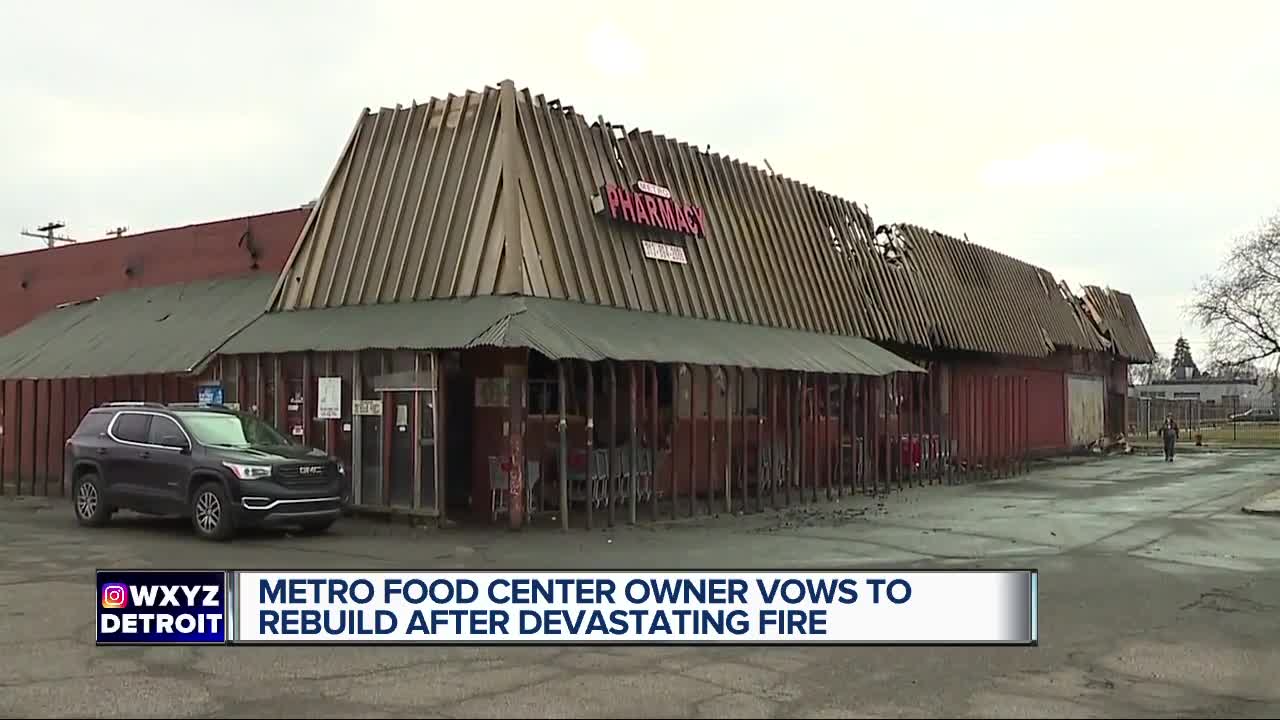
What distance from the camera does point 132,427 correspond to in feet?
56.0

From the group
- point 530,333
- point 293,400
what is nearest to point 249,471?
point 530,333

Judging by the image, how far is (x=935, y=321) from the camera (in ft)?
105

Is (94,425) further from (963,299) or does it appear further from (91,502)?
(963,299)

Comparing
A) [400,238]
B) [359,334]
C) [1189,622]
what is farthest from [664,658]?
[400,238]

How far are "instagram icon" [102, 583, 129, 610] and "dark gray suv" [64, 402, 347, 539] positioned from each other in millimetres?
7401

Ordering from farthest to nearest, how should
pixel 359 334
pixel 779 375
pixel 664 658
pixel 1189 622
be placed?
1. pixel 779 375
2. pixel 359 334
3. pixel 1189 622
4. pixel 664 658

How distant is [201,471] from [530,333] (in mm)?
4889

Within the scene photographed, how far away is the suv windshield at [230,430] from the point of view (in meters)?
16.3

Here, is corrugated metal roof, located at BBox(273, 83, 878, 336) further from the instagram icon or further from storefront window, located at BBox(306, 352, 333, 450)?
the instagram icon

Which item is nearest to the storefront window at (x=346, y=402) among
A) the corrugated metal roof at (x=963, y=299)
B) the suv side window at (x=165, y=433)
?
the suv side window at (x=165, y=433)

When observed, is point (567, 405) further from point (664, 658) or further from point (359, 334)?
point (664, 658)

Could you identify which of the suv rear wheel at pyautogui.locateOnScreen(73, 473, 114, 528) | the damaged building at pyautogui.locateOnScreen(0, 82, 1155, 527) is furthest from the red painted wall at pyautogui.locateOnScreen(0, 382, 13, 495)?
the suv rear wheel at pyautogui.locateOnScreen(73, 473, 114, 528)

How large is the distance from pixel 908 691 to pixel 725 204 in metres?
17.5

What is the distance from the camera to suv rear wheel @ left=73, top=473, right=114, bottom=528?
57.1 feet
